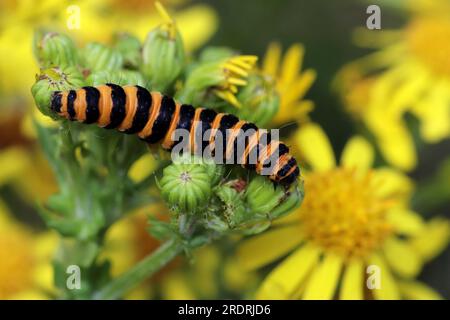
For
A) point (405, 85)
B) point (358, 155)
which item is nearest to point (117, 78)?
point (358, 155)

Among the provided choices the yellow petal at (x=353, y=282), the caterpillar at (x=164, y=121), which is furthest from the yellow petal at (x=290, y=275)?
the caterpillar at (x=164, y=121)

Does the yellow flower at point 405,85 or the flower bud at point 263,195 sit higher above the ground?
the yellow flower at point 405,85

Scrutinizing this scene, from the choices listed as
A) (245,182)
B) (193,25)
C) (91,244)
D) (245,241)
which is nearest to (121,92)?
(245,182)

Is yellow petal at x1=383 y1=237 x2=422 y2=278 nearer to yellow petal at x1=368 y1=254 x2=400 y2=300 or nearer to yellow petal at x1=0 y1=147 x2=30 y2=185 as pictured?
yellow petal at x1=368 y1=254 x2=400 y2=300

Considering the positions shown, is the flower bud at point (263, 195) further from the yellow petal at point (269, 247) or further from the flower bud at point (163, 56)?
the yellow petal at point (269, 247)

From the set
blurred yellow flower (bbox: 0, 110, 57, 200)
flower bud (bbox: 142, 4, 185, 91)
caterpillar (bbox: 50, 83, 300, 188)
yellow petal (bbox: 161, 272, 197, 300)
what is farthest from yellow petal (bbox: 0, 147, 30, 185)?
caterpillar (bbox: 50, 83, 300, 188)

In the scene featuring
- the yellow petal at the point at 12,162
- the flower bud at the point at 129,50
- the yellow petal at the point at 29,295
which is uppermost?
the yellow petal at the point at 12,162

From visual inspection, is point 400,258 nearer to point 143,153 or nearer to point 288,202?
point 288,202
